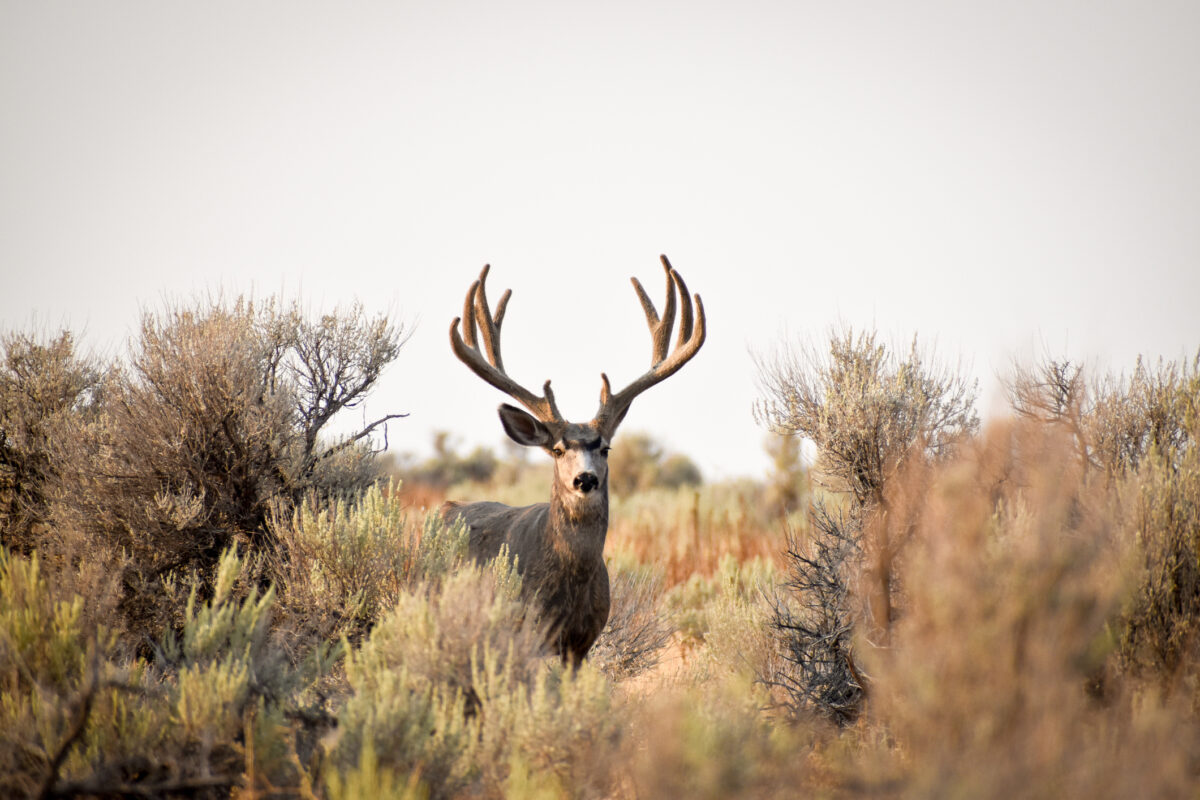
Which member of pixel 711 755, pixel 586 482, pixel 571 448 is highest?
pixel 571 448

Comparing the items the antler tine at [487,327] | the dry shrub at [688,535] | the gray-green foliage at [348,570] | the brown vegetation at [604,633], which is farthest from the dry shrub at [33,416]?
the dry shrub at [688,535]

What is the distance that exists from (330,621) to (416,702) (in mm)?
1942

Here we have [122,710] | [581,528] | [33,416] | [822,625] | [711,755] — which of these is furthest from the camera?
[33,416]

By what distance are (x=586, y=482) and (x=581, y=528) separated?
408 millimetres

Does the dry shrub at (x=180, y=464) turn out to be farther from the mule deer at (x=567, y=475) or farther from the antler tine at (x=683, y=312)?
the antler tine at (x=683, y=312)

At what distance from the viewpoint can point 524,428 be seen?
607cm

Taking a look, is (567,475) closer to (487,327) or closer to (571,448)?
(571,448)

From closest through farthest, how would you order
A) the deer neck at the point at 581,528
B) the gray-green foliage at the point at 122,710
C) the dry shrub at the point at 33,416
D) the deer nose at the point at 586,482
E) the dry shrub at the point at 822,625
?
the gray-green foliage at the point at 122,710 → the deer nose at the point at 586,482 → the deer neck at the point at 581,528 → the dry shrub at the point at 822,625 → the dry shrub at the point at 33,416

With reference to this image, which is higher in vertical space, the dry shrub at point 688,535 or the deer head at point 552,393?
the deer head at point 552,393

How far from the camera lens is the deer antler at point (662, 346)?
238 inches

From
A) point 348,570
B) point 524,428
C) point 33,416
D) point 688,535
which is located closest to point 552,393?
point 524,428

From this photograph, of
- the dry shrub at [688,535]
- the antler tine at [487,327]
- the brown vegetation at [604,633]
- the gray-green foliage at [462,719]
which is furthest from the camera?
the dry shrub at [688,535]

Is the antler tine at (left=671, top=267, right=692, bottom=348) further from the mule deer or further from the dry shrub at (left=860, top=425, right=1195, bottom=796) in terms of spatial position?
the dry shrub at (left=860, top=425, right=1195, bottom=796)

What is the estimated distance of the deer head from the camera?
572 cm
